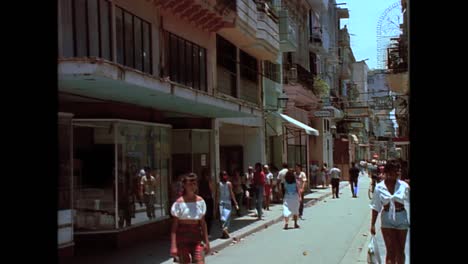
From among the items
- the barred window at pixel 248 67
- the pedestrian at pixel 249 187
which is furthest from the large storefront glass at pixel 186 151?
the barred window at pixel 248 67

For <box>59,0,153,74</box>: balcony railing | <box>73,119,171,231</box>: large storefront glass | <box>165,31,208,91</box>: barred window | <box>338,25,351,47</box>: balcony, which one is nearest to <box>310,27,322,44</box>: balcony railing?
<box>338,25,351,47</box>: balcony

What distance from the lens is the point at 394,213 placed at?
8.44 m

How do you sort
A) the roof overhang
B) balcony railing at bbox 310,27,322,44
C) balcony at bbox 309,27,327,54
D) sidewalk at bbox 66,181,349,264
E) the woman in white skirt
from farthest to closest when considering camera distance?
balcony railing at bbox 310,27,322,44
balcony at bbox 309,27,327,54
the woman in white skirt
sidewalk at bbox 66,181,349,264
the roof overhang

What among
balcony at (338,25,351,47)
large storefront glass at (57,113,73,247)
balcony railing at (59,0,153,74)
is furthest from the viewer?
balcony at (338,25,351,47)

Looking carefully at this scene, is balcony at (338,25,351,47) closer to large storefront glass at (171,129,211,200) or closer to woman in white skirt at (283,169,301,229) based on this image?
large storefront glass at (171,129,211,200)

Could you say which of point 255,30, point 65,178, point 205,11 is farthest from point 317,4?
point 65,178

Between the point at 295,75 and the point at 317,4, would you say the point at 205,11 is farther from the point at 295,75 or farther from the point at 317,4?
the point at 317,4

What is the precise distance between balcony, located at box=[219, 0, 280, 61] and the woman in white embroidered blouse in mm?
12412

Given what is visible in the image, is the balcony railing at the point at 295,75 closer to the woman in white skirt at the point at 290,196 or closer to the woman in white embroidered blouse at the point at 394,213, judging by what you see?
the woman in white skirt at the point at 290,196

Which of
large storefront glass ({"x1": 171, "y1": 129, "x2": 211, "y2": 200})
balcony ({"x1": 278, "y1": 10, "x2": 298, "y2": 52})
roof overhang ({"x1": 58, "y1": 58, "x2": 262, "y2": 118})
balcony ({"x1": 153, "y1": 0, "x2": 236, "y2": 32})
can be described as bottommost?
large storefront glass ({"x1": 171, "y1": 129, "x2": 211, "y2": 200})

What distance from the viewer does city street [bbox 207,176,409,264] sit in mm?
12219

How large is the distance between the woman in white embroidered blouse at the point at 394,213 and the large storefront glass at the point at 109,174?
6465mm

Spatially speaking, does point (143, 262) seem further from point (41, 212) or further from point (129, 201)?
point (41, 212)

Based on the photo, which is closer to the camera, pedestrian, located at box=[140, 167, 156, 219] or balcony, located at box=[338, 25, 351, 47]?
pedestrian, located at box=[140, 167, 156, 219]
